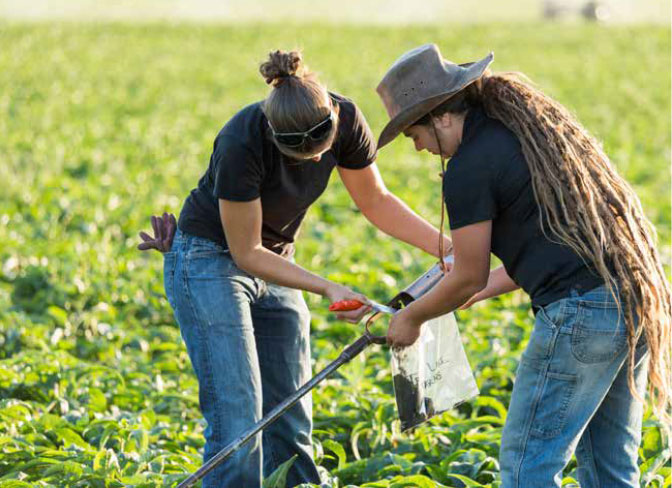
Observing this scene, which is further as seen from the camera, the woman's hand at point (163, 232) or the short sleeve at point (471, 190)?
the woman's hand at point (163, 232)

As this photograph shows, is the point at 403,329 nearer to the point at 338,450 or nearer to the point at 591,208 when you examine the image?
the point at 591,208

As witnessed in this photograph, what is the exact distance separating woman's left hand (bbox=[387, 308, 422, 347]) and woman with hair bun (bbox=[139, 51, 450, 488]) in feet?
0.54

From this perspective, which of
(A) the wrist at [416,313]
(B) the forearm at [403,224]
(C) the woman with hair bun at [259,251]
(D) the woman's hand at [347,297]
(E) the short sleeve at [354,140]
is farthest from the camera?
(B) the forearm at [403,224]

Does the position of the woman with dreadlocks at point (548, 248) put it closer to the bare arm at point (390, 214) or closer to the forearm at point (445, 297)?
the forearm at point (445, 297)

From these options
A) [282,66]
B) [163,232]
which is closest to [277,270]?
[163,232]

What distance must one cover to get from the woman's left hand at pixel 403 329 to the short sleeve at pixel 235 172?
2.14ft

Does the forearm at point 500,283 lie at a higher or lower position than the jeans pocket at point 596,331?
higher

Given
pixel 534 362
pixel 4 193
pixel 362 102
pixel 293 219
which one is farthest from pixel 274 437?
pixel 362 102

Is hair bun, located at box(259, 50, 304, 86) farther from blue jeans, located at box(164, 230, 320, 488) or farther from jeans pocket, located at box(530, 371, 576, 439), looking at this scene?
jeans pocket, located at box(530, 371, 576, 439)

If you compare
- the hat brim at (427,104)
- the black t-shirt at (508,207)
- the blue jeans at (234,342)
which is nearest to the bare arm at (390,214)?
the blue jeans at (234,342)

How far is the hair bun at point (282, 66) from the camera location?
3.88 metres

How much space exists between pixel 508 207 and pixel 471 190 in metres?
0.16

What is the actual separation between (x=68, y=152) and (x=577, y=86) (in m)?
12.5

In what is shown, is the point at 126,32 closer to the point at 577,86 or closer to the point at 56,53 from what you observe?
the point at 56,53
